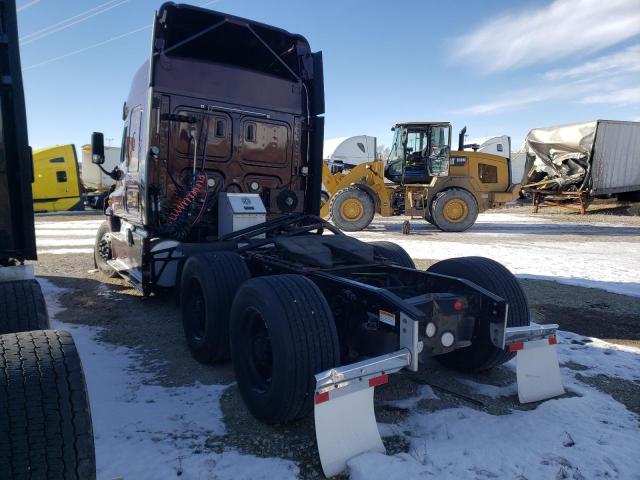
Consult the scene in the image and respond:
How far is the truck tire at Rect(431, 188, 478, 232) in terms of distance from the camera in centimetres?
1428

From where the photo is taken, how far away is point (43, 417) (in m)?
1.79

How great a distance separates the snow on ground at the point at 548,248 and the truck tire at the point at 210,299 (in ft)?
17.5

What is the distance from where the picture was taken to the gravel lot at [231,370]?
277 centimetres

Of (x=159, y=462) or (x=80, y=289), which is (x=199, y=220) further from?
(x=159, y=462)

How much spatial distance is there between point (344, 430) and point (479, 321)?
124cm

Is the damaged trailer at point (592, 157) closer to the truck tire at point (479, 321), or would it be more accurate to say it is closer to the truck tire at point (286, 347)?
the truck tire at point (479, 321)

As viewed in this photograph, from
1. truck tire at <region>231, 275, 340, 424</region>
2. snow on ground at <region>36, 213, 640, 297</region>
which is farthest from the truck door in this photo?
truck tire at <region>231, 275, 340, 424</region>

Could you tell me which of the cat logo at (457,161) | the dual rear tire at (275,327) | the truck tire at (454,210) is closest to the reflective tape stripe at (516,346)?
the dual rear tire at (275,327)

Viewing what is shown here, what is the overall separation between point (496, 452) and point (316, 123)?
4.61 m

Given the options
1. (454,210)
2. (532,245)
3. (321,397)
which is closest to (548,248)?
(532,245)

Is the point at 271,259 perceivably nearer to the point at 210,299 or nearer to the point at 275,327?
the point at 210,299

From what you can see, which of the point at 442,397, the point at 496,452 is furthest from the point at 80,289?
the point at 496,452

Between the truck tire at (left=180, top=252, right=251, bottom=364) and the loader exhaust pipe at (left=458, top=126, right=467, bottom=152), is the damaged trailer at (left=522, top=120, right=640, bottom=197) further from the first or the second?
the truck tire at (left=180, top=252, right=251, bottom=364)

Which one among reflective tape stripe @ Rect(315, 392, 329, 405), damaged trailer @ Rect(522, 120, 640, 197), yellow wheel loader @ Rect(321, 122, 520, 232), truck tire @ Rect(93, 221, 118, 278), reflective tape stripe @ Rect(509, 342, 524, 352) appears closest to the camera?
reflective tape stripe @ Rect(315, 392, 329, 405)
